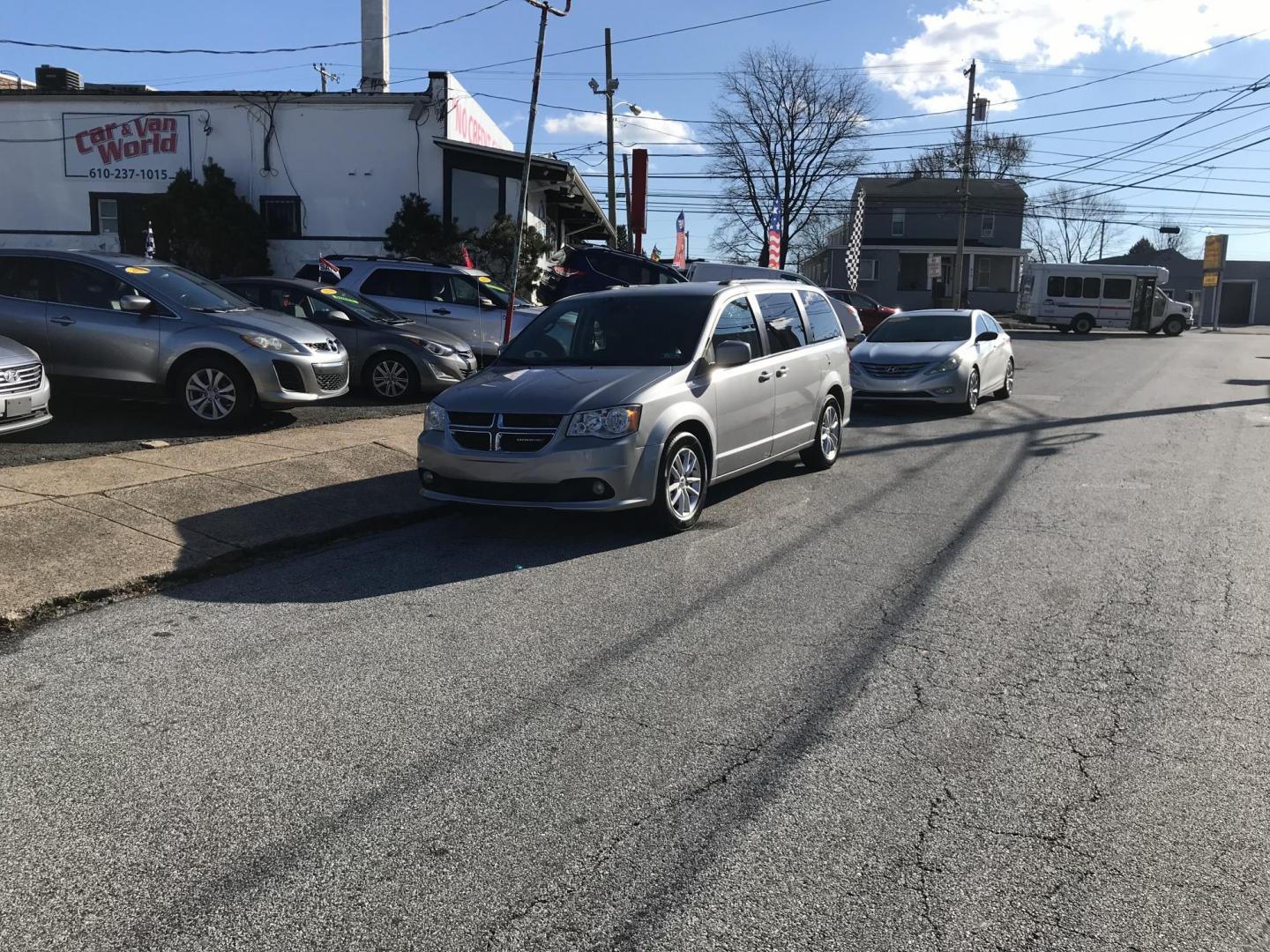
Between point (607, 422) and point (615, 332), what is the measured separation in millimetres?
1445

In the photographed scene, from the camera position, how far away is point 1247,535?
778cm

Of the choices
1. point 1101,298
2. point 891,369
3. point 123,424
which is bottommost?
point 123,424

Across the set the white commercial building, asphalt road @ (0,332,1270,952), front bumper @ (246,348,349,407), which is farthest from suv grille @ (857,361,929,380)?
the white commercial building

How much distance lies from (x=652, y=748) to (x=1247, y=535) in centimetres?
566

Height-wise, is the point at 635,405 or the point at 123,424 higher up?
the point at 635,405

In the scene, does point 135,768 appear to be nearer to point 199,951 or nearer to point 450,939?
point 199,951

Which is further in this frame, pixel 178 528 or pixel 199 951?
pixel 178 528

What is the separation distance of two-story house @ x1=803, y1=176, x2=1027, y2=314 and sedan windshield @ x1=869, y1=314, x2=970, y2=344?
1756 inches

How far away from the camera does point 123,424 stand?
10.7 meters

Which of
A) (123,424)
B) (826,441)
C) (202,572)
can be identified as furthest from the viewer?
(123,424)

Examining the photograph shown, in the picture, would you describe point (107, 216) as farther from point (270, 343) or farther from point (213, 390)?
point (270, 343)

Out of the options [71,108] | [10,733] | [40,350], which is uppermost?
[71,108]

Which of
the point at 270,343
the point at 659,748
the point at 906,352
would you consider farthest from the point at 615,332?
the point at 906,352

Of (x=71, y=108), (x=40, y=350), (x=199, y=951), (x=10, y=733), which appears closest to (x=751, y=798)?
(x=199, y=951)
